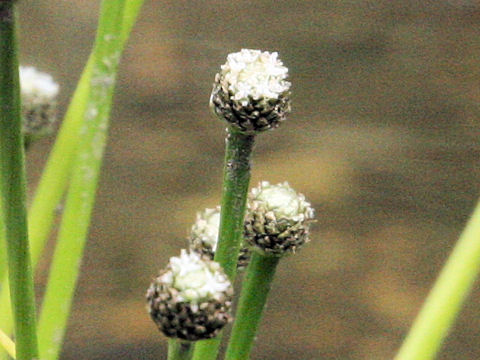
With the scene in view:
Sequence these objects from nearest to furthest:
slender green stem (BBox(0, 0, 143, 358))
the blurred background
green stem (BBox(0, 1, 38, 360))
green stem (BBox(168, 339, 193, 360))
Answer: green stem (BBox(0, 1, 38, 360)), green stem (BBox(168, 339, 193, 360)), slender green stem (BBox(0, 0, 143, 358)), the blurred background

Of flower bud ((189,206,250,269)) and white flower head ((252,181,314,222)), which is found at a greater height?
white flower head ((252,181,314,222))

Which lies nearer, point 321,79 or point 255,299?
point 255,299

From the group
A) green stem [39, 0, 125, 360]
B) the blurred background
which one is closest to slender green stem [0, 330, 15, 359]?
green stem [39, 0, 125, 360]

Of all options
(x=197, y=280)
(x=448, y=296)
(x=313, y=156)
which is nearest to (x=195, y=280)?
(x=197, y=280)

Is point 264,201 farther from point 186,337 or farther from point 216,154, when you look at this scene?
point 216,154

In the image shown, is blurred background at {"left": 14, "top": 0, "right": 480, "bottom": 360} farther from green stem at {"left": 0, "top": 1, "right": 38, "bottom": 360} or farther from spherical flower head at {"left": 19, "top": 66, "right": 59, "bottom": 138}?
green stem at {"left": 0, "top": 1, "right": 38, "bottom": 360}

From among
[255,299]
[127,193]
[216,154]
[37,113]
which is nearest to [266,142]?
[216,154]
